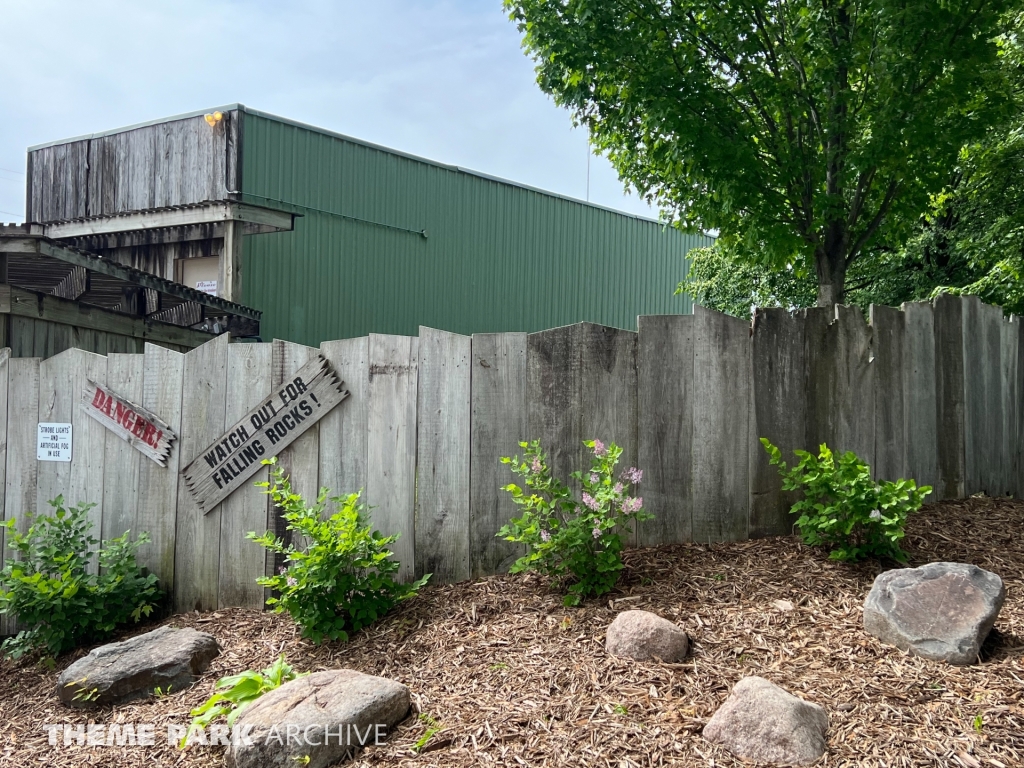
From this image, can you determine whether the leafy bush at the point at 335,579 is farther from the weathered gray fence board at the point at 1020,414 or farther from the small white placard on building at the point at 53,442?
the weathered gray fence board at the point at 1020,414

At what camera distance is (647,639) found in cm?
352

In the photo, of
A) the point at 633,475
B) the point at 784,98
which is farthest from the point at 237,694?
the point at 784,98

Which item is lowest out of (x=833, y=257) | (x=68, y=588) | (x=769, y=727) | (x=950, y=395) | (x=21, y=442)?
(x=769, y=727)

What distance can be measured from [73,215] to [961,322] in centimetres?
1410

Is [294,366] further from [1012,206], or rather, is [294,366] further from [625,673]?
[1012,206]

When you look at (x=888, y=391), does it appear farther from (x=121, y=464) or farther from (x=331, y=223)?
(x=331, y=223)

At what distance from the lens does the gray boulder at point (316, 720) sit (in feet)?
10.1

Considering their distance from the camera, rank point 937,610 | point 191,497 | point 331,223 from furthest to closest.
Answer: point 331,223 < point 191,497 < point 937,610

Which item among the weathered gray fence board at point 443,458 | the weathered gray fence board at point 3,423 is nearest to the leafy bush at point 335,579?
the weathered gray fence board at point 443,458

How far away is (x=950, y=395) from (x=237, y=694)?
4942 mm

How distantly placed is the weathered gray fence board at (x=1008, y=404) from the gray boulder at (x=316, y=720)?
16.6 feet

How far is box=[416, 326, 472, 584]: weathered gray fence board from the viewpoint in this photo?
4.64 meters

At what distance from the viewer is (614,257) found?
1998cm

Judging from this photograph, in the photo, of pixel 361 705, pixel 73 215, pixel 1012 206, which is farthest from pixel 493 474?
pixel 73 215
